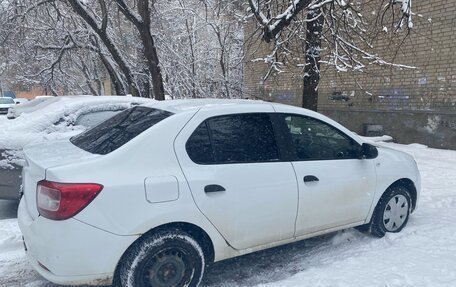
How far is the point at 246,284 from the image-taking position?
3393 mm

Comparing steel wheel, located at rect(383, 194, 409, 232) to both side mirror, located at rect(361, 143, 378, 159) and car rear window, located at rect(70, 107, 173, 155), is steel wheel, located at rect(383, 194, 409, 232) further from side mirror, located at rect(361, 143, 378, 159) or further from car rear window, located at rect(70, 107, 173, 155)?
car rear window, located at rect(70, 107, 173, 155)

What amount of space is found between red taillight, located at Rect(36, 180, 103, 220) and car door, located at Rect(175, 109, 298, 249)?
0.72 meters

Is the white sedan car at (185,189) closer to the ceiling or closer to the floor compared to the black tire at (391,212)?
closer to the ceiling

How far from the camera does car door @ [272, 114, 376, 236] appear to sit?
362 centimetres

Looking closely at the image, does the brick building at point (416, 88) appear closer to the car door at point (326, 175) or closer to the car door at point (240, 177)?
the car door at point (326, 175)

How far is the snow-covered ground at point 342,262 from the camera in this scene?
3354mm

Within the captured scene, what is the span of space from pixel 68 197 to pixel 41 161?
0.52m

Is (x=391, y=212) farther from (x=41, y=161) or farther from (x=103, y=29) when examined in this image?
(x=103, y=29)

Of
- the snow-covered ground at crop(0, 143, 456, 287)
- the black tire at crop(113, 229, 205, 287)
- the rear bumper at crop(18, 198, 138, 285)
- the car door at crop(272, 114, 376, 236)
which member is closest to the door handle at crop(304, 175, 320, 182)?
the car door at crop(272, 114, 376, 236)

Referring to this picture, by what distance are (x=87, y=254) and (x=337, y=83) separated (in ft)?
38.4

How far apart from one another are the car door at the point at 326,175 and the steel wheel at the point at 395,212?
0.37 m

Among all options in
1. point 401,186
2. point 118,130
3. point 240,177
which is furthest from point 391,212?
point 118,130

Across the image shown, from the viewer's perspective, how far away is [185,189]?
2967 mm

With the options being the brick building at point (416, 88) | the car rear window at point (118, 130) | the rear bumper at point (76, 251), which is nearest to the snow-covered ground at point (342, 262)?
the rear bumper at point (76, 251)
